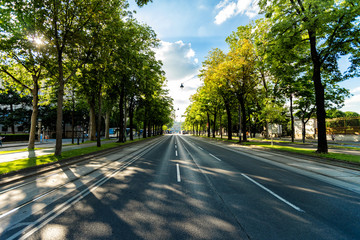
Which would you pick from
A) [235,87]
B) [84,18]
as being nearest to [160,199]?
[84,18]

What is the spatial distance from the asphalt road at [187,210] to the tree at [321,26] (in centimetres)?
1046

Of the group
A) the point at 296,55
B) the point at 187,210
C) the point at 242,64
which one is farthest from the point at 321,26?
the point at 187,210

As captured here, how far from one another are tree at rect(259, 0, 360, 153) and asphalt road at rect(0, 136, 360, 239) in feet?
34.3

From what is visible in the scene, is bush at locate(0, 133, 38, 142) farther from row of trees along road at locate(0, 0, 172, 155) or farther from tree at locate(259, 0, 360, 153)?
tree at locate(259, 0, 360, 153)

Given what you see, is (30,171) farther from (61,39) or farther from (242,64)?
(242,64)

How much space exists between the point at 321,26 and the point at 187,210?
1488 cm

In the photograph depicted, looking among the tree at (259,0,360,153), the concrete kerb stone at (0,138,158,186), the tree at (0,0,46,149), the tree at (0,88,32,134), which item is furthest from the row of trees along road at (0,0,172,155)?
the tree at (0,88,32,134)

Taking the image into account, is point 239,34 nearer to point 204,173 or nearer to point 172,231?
point 204,173

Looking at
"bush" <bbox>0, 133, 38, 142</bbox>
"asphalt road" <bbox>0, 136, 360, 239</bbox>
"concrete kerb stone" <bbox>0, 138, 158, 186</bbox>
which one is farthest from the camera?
"bush" <bbox>0, 133, 38, 142</bbox>

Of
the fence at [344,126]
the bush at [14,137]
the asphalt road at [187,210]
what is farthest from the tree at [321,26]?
the bush at [14,137]

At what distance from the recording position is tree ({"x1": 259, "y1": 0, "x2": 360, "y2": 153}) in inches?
405

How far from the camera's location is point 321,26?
11.0 metres

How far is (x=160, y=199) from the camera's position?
453cm

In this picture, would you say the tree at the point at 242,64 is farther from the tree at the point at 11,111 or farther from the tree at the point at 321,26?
the tree at the point at 11,111
